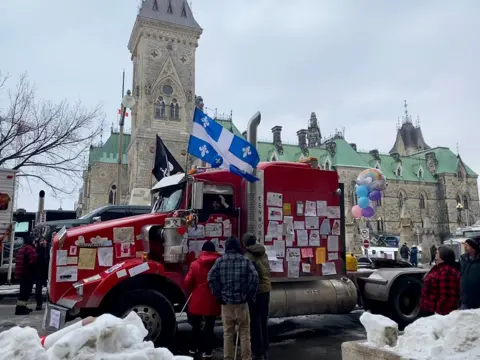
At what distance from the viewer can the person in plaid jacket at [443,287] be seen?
5430 millimetres

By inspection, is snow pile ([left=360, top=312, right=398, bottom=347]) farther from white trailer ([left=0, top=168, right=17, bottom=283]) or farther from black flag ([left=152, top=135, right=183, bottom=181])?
white trailer ([left=0, top=168, right=17, bottom=283])

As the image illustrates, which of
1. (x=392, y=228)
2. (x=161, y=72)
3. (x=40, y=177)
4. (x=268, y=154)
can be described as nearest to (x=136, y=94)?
(x=161, y=72)

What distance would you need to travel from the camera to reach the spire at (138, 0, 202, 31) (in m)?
49.6

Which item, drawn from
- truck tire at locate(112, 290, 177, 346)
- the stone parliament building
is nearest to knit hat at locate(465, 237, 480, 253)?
truck tire at locate(112, 290, 177, 346)

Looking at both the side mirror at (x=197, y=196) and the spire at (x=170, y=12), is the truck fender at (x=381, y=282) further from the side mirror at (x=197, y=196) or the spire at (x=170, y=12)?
the spire at (x=170, y=12)

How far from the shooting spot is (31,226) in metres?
15.8

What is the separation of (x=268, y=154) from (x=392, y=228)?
2144cm

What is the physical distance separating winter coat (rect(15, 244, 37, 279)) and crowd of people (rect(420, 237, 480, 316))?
8.77 metres

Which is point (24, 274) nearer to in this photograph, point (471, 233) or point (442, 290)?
point (442, 290)


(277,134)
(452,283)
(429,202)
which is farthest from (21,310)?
(429,202)

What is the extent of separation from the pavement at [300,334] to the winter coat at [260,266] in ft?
4.23

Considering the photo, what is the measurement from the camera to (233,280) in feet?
17.6

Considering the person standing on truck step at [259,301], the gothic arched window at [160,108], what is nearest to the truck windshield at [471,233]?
the person standing on truck step at [259,301]

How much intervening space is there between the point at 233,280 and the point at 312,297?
263 cm
